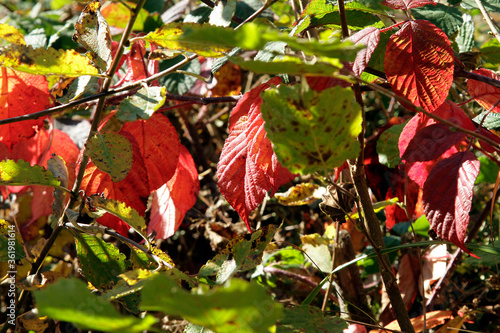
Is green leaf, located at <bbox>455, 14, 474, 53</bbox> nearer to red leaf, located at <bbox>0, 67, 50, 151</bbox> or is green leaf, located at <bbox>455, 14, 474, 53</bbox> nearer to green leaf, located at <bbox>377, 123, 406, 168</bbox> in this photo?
green leaf, located at <bbox>377, 123, 406, 168</bbox>

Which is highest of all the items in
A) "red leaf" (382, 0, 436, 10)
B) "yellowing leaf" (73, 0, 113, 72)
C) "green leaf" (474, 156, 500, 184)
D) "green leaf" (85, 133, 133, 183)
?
"red leaf" (382, 0, 436, 10)

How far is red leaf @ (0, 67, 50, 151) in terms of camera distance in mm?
878

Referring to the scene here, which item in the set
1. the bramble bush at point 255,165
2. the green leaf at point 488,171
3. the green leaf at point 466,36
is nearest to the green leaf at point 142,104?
the bramble bush at point 255,165

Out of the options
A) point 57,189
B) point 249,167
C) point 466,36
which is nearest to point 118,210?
point 57,189

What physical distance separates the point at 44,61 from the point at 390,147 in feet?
2.30

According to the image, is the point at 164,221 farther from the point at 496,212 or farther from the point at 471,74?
the point at 496,212

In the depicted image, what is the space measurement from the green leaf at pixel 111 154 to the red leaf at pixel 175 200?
13.2 inches

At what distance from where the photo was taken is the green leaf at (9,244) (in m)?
0.73

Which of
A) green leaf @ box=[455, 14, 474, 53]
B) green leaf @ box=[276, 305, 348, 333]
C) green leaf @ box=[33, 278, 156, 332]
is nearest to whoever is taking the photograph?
green leaf @ box=[33, 278, 156, 332]

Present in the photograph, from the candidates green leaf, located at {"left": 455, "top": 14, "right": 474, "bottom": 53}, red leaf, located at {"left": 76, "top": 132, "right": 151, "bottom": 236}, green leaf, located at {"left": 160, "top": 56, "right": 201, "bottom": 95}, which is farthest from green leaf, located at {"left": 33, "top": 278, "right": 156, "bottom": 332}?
green leaf, located at {"left": 455, "top": 14, "right": 474, "bottom": 53}

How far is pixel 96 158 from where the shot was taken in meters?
0.65

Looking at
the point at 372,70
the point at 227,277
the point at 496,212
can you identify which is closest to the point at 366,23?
the point at 372,70

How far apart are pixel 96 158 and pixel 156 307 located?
0.37m

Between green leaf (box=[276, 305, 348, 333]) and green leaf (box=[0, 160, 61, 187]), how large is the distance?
0.40 m
